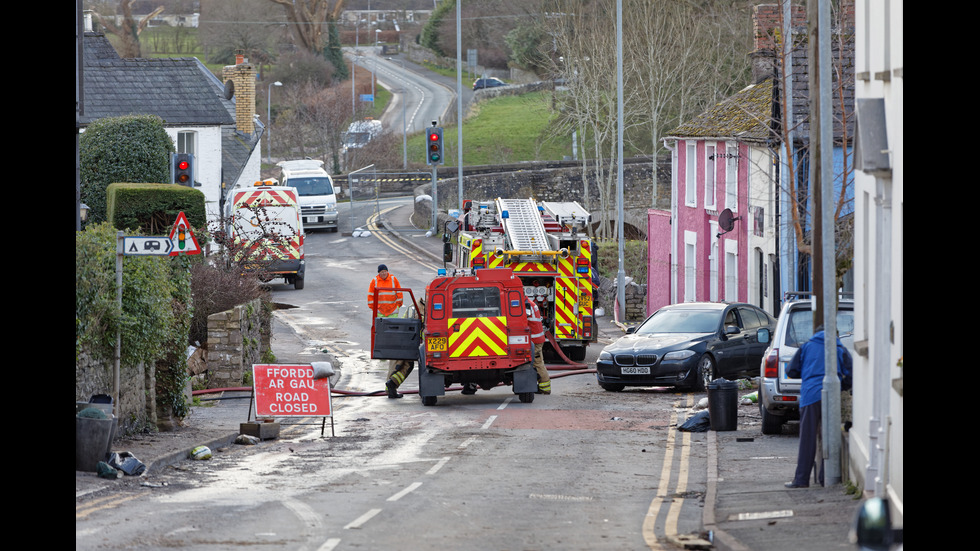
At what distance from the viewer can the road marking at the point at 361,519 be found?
→ 35.6 ft

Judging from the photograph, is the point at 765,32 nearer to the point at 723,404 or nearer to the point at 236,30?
the point at 723,404

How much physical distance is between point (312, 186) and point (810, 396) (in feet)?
136

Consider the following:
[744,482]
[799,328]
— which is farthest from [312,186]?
[744,482]

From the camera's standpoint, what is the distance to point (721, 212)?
32.0m

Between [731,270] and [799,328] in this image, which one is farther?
[731,270]

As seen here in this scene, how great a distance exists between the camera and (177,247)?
1529 centimetres

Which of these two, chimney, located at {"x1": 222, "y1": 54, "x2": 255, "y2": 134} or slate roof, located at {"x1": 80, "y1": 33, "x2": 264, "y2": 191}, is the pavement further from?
chimney, located at {"x1": 222, "y1": 54, "x2": 255, "y2": 134}

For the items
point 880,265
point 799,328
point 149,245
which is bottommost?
point 799,328

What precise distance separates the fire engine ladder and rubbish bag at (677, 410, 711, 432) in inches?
306

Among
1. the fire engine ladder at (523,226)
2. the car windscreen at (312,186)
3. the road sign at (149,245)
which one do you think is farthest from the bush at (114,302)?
the car windscreen at (312,186)

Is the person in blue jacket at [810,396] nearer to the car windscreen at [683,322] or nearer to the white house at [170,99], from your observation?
the car windscreen at [683,322]
